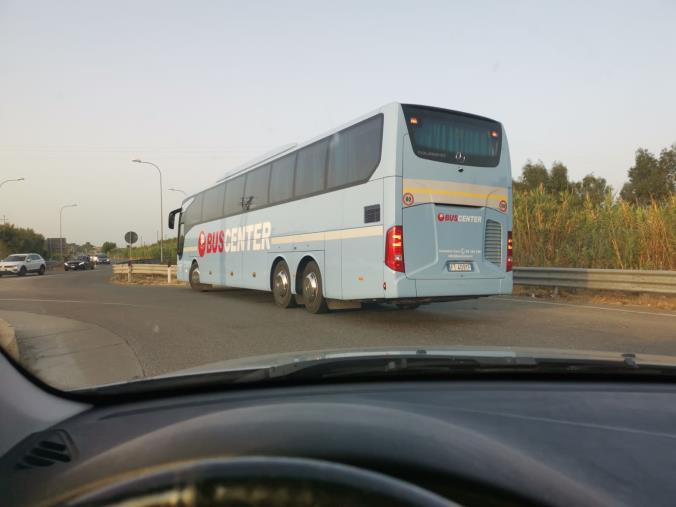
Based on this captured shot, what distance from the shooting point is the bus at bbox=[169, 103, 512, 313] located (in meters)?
8.48

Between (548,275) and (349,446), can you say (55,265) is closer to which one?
(548,275)

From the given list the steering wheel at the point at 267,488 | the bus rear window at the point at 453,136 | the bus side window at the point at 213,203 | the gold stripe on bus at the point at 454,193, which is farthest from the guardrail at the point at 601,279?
the steering wheel at the point at 267,488

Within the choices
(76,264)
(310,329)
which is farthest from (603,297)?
(76,264)

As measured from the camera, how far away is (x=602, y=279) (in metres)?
12.6

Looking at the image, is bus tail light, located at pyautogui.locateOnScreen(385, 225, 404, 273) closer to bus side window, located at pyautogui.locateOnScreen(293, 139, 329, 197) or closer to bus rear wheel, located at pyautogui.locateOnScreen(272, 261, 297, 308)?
bus side window, located at pyautogui.locateOnScreen(293, 139, 329, 197)

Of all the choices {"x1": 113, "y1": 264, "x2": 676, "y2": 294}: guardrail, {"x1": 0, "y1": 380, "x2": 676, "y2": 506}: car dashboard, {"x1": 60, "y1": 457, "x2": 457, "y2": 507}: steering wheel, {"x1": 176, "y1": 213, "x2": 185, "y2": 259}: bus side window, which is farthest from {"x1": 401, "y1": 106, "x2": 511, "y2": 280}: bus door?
{"x1": 176, "y1": 213, "x2": 185, "y2": 259}: bus side window

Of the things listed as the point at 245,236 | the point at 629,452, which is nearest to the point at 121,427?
the point at 629,452

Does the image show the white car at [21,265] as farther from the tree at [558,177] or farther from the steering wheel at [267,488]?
the steering wheel at [267,488]

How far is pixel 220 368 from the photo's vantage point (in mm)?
2270

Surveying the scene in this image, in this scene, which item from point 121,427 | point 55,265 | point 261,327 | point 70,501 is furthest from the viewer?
point 55,265

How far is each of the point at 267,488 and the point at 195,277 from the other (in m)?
18.0

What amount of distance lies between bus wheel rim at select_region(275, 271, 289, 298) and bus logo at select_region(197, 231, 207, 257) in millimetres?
5842

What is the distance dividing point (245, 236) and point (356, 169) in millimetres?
5297

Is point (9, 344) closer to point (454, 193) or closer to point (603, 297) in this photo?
point (454, 193)
